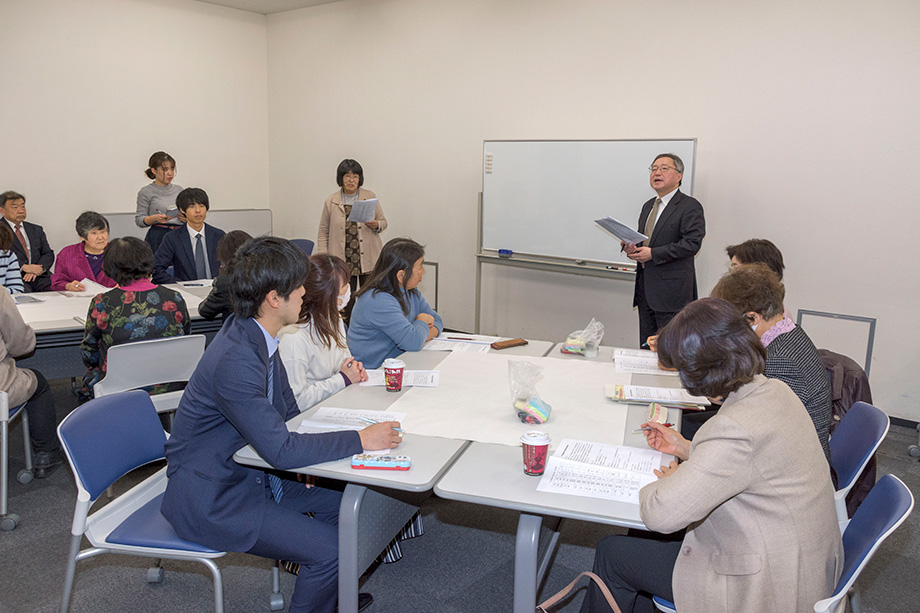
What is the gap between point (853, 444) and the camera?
2.20 metres

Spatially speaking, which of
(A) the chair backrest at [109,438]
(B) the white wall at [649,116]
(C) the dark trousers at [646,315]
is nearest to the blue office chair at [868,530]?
(A) the chair backrest at [109,438]

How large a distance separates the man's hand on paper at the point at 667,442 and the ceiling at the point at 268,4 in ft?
20.1

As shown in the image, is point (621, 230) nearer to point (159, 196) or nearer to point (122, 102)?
point (159, 196)

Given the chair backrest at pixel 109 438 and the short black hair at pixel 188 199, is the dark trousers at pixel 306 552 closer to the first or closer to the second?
the chair backrest at pixel 109 438

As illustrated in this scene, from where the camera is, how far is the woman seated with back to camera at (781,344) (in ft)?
7.32

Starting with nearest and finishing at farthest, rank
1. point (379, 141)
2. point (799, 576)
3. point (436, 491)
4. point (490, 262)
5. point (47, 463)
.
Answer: point (799, 576), point (436, 491), point (47, 463), point (490, 262), point (379, 141)

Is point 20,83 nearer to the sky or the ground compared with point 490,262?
nearer to the sky

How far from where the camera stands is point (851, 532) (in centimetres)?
181

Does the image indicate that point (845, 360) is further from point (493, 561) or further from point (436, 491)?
point (436, 491)

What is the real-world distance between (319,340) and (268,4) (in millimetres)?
5615

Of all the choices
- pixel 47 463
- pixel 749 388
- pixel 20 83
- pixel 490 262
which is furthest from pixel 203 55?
pixel 749 388

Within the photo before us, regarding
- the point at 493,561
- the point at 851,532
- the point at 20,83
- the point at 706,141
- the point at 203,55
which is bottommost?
the point at 493,561

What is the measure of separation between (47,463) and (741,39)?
4839mm

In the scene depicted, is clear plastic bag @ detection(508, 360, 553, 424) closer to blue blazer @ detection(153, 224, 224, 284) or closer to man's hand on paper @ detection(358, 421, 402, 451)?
man's hand on paper @ detection(358, 421, 402, 451)
